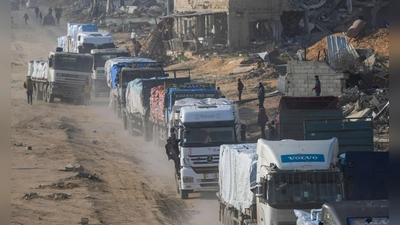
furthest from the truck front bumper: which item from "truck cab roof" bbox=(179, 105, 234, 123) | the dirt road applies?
"truck cab roof" bbox=(179, 105, 234, 123)

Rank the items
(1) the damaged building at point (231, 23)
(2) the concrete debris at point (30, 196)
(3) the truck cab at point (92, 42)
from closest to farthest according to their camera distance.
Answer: (2) the concrete debris at point (30, 196) → (3) the truck cab at point (92, 42) → (1) the damaged building at point (231, 23)

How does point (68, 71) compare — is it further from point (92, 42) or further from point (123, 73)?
point (92, 42)

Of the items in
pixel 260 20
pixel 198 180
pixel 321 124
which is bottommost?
pixel 198 180

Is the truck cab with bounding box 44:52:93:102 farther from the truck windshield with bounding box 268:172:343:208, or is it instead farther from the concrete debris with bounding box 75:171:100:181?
the truck windshield with bounding box 268:172:343:208

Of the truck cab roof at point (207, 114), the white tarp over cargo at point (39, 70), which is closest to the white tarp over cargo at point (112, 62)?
the white tarp over cargo at point (39, 70)

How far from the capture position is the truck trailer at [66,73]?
131ft

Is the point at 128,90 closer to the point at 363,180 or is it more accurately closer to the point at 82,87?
the point at 82,87

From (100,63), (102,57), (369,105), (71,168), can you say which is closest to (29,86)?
(100,63)

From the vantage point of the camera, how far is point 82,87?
1613 inches

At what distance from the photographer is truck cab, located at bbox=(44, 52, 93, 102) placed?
4003cm

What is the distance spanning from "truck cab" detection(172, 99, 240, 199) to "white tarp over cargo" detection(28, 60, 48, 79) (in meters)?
23.9

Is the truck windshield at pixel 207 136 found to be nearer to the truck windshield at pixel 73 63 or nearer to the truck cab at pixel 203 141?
the truck cab at pixel 203 141

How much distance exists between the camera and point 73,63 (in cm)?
4022

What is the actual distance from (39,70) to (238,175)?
2972 centimetres
